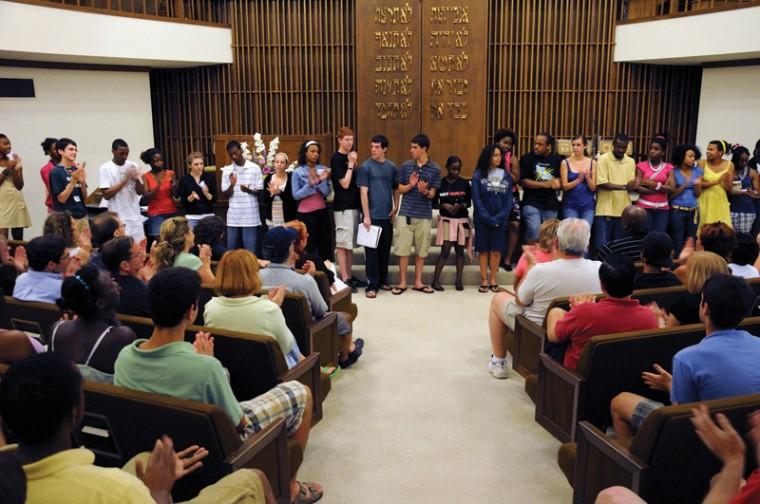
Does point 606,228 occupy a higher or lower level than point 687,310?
lower

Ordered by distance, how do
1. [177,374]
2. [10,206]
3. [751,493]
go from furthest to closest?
[10,206] < [177,374] < [751,493]

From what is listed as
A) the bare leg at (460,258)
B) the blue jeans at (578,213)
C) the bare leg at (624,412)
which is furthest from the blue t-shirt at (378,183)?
the bare leg at (624,412)

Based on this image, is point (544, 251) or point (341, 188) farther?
point (341, 188)

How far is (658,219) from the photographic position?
6809 mm

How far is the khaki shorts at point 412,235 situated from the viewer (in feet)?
22.2

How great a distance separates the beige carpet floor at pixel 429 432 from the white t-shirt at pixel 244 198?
192cm

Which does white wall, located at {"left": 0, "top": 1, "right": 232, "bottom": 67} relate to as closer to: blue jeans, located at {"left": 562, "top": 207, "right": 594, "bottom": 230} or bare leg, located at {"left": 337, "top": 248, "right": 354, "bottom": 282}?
bare leg, located at {"left": 337, "top": 248, "right": 354, "bottom": 282}

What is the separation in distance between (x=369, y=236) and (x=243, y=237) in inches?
53.4

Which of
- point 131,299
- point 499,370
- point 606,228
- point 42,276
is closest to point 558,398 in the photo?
point 499,370

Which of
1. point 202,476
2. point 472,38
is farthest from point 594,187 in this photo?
point 202,476

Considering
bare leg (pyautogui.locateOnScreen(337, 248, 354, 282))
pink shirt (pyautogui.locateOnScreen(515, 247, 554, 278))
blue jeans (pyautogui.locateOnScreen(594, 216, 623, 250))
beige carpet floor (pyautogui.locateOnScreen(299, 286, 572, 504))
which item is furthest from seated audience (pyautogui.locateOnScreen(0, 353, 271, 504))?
blue jeans (pyautogui.locateOnScreen(594, 216, 623, 250))

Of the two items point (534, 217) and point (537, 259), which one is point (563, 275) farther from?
point (534, 217)

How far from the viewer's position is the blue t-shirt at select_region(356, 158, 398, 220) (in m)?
6.52

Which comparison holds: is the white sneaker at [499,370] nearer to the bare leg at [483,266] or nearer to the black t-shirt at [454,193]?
the bare leg at [483,266]
